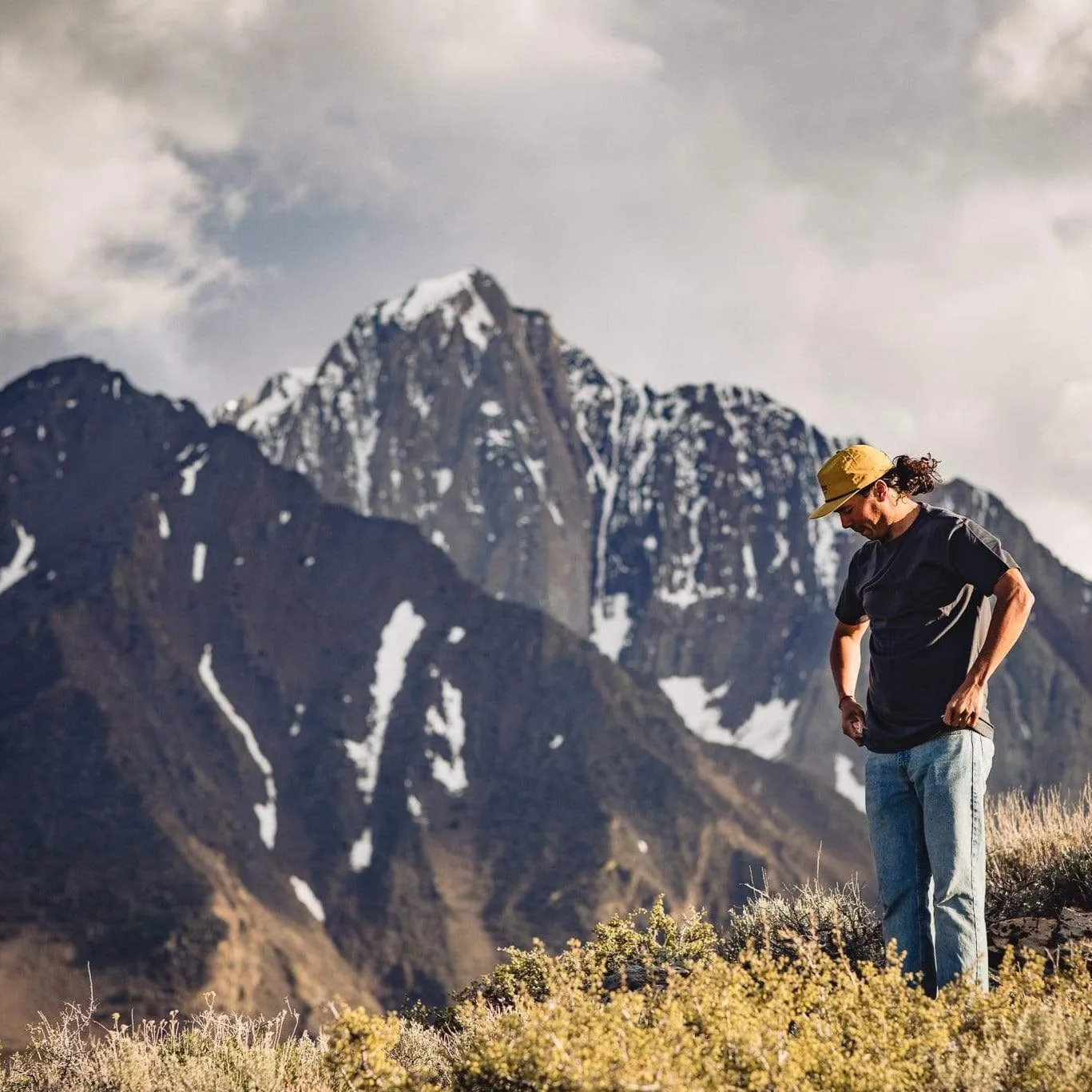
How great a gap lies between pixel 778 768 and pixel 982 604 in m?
189

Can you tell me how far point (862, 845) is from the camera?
174 meters

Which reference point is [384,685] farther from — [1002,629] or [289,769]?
[1002,629]

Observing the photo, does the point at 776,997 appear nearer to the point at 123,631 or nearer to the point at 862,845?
the point at 123,631

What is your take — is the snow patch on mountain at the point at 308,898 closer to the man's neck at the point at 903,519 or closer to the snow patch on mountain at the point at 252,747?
the snow patch on mountain at the point at 252,747

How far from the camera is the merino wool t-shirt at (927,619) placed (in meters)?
5.73

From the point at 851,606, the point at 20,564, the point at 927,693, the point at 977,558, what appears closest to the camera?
the point at 977,558

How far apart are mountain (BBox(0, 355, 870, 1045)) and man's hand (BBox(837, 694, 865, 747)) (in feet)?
353

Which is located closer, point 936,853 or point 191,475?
point 936,853

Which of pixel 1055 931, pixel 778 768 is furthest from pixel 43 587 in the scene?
pixel 1055 931

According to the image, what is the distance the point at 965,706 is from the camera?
18.1 feet

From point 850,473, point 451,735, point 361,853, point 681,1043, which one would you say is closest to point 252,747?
point 361,853

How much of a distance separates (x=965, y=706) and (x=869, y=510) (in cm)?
100

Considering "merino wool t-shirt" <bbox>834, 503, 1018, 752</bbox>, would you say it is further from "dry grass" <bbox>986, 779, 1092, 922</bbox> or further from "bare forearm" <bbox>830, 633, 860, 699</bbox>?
"dry grass" <bbox>986, 779, 1092, 922</bbox>

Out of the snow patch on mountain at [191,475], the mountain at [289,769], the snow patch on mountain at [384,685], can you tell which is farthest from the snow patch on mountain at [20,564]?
the snow patch on mountain at [384,685]
